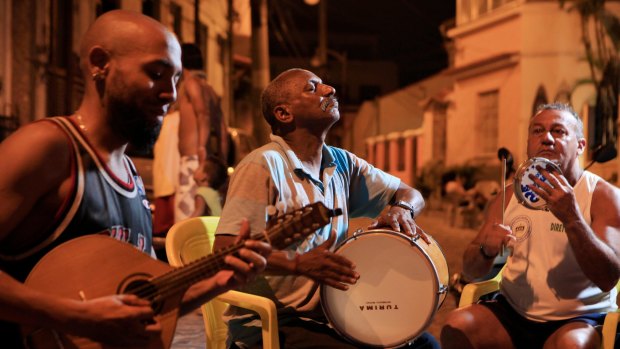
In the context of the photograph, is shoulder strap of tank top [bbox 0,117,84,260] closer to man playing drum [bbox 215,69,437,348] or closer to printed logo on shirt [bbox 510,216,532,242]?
man playing drum [bbox 215,69,437,348]

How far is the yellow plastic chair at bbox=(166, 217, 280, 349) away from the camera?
2.74m

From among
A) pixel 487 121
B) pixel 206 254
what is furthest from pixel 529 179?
pixel 487 121

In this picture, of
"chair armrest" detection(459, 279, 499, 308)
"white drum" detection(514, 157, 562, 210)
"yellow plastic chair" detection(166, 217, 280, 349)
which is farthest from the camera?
"chair armrest" detection(459, 279, 499, 308)

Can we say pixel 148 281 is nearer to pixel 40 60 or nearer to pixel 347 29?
pixel 40 60

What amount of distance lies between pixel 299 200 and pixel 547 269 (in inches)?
44.1

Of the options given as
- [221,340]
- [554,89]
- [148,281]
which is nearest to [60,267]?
[148,281]

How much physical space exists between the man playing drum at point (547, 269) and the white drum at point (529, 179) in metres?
0.16

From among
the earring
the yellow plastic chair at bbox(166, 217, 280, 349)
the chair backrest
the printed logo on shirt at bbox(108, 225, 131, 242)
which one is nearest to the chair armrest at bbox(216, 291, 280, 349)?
the yellow plastic chair at bbox(166, 217, 280, 349)

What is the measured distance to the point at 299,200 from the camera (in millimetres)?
2787

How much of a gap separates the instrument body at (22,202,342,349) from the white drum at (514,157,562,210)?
124 centimetres

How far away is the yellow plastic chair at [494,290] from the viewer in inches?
119

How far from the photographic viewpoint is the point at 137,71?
1.92 metres

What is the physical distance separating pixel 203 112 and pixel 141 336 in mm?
3921

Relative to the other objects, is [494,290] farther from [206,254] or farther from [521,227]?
[206,254]
